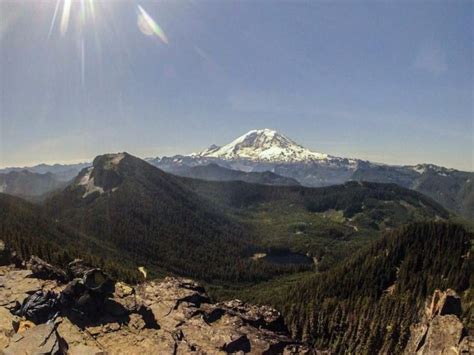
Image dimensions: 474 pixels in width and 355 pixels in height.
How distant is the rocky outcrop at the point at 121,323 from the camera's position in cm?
5606

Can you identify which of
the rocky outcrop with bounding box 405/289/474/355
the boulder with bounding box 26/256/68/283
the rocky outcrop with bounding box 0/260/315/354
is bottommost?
the rocky outcrop with bounding box 405/289/474/355

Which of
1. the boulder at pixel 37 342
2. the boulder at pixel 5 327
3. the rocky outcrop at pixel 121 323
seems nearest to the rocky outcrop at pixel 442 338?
the rocky outcrop at pixel 121 323

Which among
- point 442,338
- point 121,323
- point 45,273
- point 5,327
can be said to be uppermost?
point 45,273

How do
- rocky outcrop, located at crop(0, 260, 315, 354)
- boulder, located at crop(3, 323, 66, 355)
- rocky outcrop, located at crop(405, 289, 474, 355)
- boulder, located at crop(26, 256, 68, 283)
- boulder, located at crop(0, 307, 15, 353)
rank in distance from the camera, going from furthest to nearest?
1. boulder, located at crop(26, 256, 68, 283)
2. rocky outcrop, located at crop(405, 289, 474, 355)
3. rocky outcrop, located at crop(0, 260, 315, 354)
4. boulder, located at crop(0, 307, 15, 353)
5. boulder, located at crop(3, 323, 66, 355)

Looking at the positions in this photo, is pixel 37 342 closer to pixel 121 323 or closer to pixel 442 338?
pixel 121 323

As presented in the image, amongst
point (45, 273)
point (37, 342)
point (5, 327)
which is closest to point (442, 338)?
point (37, 342)

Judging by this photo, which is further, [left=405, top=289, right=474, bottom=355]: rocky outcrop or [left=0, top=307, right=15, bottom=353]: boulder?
[left=405, top=289, right=474, bottom=355]: rocky outcrop

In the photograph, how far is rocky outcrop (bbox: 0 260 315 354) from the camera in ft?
184

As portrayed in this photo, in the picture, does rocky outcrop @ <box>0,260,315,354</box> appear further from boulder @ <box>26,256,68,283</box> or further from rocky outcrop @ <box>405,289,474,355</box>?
rocky outcrop @ <box>405,289,474,355</box>

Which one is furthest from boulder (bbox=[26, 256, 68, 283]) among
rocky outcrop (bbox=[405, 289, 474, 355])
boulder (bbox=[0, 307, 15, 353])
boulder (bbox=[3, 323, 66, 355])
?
rocky outcrop (bbox=[405, 289, 474, 355])

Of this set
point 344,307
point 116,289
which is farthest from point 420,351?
point 344,307

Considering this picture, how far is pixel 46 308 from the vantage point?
62031mm

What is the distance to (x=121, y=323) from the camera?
66.3 meters

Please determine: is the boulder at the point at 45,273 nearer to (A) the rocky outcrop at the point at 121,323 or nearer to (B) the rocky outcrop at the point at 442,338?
(A) the rocky outcrop at the point at 121,323
